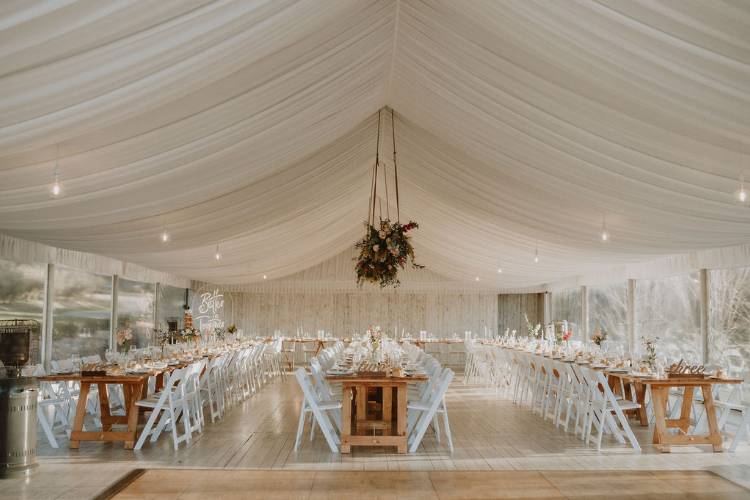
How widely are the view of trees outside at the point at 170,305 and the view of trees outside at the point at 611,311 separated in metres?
10.5

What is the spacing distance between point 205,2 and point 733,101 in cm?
357

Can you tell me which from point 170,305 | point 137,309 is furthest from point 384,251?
point 170,305

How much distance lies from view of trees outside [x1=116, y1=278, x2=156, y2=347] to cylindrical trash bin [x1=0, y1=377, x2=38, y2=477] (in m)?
7.42

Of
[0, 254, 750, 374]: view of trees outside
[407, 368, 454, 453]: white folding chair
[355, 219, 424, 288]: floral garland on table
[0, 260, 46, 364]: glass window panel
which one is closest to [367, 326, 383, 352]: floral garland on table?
[355, 219, 424, 288]: floral garland on table

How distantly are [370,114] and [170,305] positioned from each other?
34.7ft

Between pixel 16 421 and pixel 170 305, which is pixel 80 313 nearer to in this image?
pixel 170 305

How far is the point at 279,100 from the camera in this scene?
20.7 ft

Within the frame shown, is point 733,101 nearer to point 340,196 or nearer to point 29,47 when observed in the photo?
point 29,47

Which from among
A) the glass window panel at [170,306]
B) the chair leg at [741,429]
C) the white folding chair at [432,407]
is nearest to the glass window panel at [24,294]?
the glass window panel at [170,306]

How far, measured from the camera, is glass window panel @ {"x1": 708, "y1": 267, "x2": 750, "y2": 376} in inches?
395

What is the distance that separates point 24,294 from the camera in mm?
9750

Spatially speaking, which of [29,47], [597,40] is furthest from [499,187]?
[29,47]

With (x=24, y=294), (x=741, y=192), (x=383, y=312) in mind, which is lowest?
(x=383, y=312)

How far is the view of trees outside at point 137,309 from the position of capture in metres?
13.9
